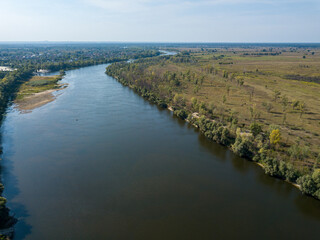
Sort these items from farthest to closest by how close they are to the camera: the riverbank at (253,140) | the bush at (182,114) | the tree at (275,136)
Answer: the bush at (182,114)
the tree at (275,136)
the riverbank at (253,140)

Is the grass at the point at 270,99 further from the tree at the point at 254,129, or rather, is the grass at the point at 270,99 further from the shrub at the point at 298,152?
the tree at the point at 254,129

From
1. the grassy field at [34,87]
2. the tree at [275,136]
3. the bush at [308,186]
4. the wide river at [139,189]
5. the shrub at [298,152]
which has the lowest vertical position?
the wide river at [139,189]

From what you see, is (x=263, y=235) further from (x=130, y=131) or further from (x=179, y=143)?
(x=130, y=131)

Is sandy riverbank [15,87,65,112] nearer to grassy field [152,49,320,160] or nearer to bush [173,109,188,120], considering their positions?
bush [173,109,188,120]

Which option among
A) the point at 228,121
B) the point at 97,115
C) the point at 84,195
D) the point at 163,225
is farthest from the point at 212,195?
the point at 97,115

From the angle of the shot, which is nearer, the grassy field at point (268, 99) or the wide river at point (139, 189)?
the wide river at point (139, 189)

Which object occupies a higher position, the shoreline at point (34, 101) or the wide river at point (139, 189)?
the shoreline at point (34, 101)

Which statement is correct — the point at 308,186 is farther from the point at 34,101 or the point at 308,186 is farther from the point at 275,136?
the point at 34,101

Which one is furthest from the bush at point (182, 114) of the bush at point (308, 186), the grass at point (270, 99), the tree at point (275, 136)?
the bush at point (308, 186)
